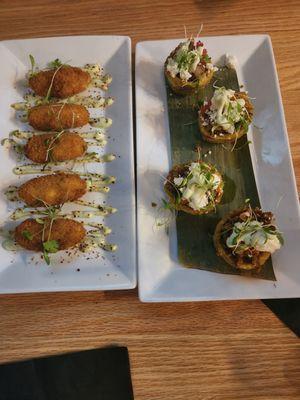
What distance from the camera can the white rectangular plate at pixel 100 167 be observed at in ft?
7.07

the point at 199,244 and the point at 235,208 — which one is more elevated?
the point at 235,208

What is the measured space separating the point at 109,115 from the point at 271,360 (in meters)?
2.05

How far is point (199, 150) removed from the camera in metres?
2.61

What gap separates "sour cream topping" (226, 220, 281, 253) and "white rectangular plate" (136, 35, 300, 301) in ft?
0.62

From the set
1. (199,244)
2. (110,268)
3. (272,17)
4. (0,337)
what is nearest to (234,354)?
(199,244)

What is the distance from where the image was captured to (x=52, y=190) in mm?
2492

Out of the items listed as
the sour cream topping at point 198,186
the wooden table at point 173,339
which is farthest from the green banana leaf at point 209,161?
the wooden table at point 173,339

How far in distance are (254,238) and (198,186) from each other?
48 cm

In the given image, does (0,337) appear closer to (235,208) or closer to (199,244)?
(199,244)

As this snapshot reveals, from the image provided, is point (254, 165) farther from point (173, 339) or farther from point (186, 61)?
point (173, 339)

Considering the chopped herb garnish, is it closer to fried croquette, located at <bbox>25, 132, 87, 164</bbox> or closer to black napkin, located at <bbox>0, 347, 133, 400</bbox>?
fried croquette, located at <bbox>25, 132, 87, 164</bbox>

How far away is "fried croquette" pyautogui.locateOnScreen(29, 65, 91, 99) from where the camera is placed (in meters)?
2.79

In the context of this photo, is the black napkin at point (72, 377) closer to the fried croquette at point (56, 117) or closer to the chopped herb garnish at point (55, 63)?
the fried croquette at point (56, 117)

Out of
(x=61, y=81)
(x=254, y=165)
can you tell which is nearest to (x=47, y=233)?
(x=61, y=81)
